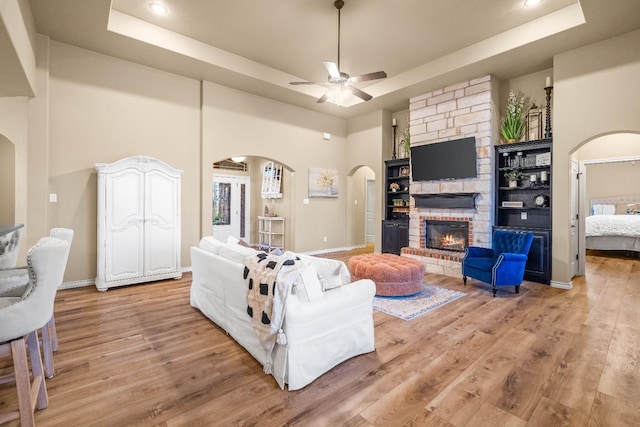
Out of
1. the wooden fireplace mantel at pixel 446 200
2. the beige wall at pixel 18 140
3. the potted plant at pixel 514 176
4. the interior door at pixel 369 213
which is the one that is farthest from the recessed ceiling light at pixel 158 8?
the interior door at pixel 369 213

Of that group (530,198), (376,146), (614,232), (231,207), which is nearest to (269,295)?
(530,198)

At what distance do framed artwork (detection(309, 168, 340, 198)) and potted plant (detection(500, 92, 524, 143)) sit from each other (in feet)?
12.6

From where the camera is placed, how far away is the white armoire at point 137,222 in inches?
171

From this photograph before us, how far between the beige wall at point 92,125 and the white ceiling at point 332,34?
0.27m

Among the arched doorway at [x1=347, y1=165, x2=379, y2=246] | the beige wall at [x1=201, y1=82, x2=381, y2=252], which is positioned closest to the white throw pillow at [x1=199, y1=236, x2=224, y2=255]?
the beige wall at [x1=201, y1=82, x2=381, y2=252]

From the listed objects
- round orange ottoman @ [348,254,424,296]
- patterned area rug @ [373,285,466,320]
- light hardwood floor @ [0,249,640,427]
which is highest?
round orange ottoman @ [348,254,424,296]

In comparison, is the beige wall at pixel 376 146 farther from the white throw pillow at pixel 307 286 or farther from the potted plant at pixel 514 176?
the white throw pillow at pixel 307 286

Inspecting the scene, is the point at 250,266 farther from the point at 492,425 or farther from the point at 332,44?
the point at 332,44

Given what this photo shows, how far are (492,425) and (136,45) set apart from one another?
5.82m

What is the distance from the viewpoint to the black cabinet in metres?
6.95

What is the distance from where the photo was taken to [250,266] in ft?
8.21

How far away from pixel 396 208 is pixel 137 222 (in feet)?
17.7

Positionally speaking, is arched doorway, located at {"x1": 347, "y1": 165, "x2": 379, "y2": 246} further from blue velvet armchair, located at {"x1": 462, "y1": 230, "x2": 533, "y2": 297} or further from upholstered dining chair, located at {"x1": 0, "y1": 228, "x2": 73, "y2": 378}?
upholstered dining chair, located at {"x1": 0, "y1": 228, "x2": 73, "y2": 378}

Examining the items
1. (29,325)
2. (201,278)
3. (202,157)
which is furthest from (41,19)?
(29,325)
